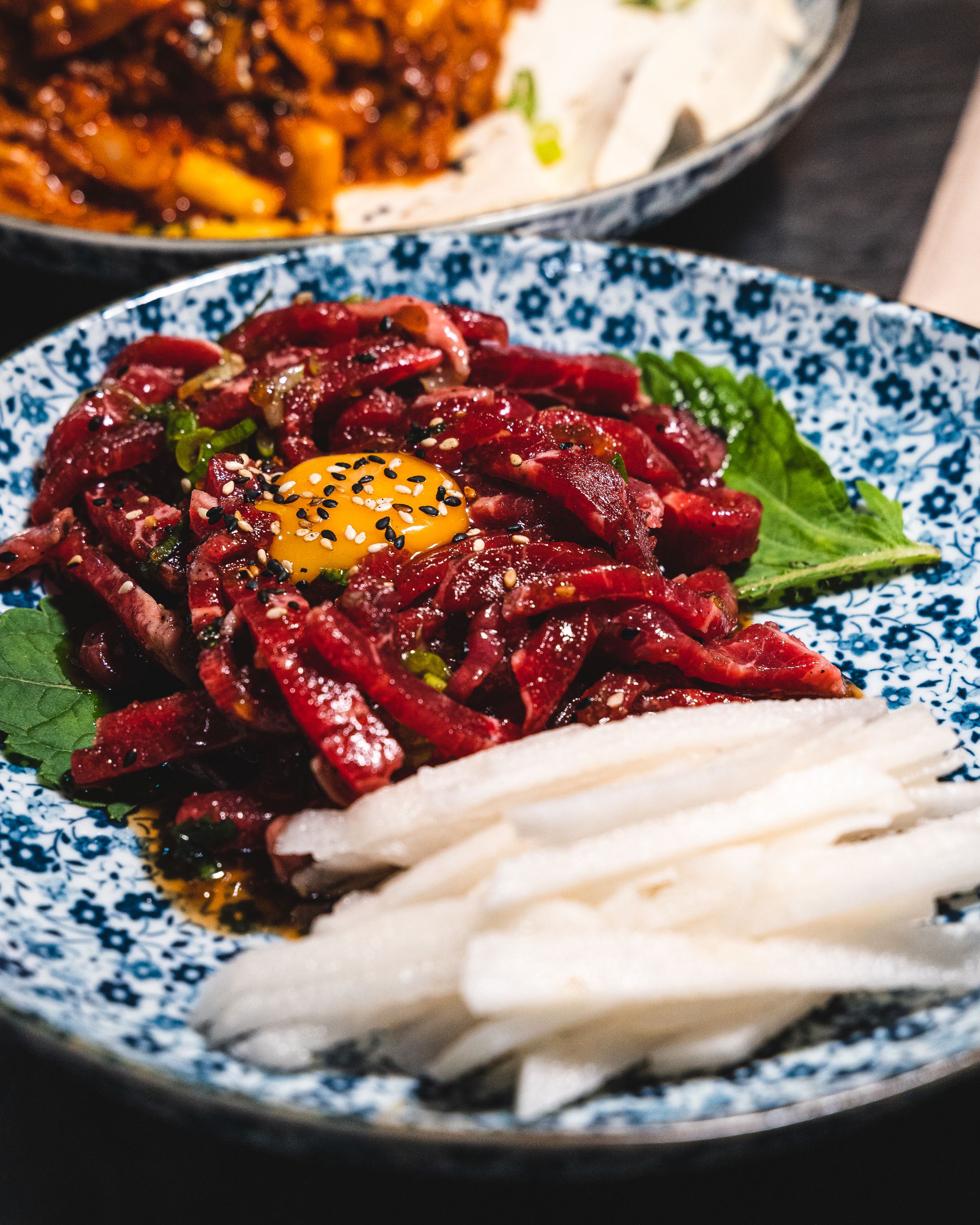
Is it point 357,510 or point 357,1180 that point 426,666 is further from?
point 357,1180

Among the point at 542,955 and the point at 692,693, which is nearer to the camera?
the point at 542,955

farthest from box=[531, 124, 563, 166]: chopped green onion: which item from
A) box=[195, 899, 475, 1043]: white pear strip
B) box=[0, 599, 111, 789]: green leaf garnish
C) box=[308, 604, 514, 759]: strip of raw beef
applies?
box=[195, 899, 475, 1043]: white pear strip

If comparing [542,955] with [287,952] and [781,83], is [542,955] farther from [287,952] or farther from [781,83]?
[781,83]

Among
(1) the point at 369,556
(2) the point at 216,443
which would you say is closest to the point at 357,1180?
(1) the point at 369,556

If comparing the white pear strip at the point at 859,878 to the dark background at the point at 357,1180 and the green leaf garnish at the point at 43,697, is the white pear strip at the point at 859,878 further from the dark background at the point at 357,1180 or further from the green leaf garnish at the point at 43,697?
the green leaf garnish at the point at 43,697

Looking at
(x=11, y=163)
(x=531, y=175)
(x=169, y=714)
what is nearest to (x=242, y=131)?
(x=11, y=163)

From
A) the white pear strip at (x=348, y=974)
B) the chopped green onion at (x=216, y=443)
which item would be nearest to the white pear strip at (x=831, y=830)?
the white pear strip at (x=348, y=974)
